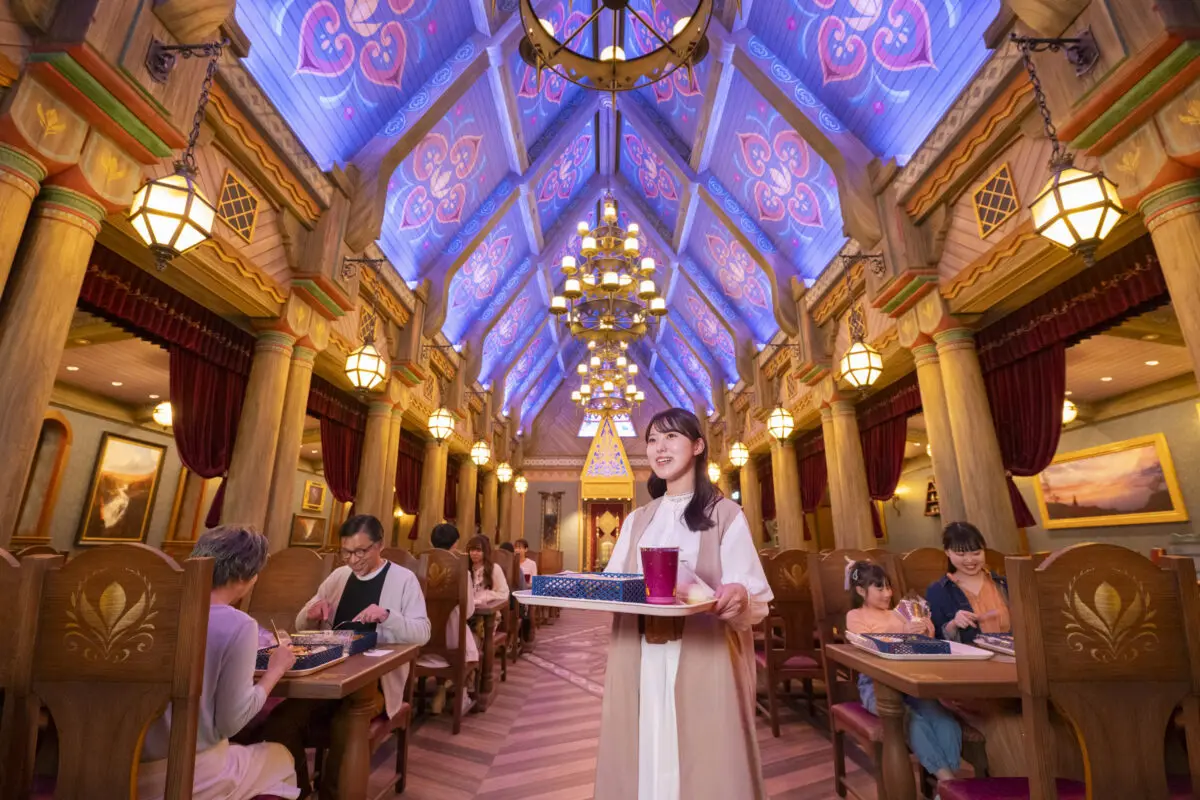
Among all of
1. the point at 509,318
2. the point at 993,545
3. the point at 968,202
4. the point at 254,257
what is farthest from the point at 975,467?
the point at 509,318

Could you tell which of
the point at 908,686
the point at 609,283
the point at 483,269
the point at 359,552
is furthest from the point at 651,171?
the point at 908,686

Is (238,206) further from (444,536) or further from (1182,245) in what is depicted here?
(1182,245)

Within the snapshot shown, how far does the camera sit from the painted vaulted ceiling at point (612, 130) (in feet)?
16.1

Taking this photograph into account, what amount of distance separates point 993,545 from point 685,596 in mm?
4269

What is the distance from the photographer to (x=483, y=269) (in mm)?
9820

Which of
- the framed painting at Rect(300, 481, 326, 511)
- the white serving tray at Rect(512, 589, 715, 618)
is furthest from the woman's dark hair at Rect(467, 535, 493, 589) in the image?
the framed painting at Rect(300, 481, 326, 511)

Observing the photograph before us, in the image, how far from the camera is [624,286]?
670 centimetres

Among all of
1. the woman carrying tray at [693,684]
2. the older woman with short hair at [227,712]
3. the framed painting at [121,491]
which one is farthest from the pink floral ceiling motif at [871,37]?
the framed painting at [121,491]

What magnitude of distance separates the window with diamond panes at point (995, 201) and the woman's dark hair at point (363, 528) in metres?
5.06

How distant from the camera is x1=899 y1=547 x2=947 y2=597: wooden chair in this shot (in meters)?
3.33

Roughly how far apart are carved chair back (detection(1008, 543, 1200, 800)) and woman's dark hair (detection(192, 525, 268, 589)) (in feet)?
7.04

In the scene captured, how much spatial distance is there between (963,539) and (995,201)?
325cm

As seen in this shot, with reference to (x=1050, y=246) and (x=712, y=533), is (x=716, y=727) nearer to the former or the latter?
(x=712, y=533)

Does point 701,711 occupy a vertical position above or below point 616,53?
below
